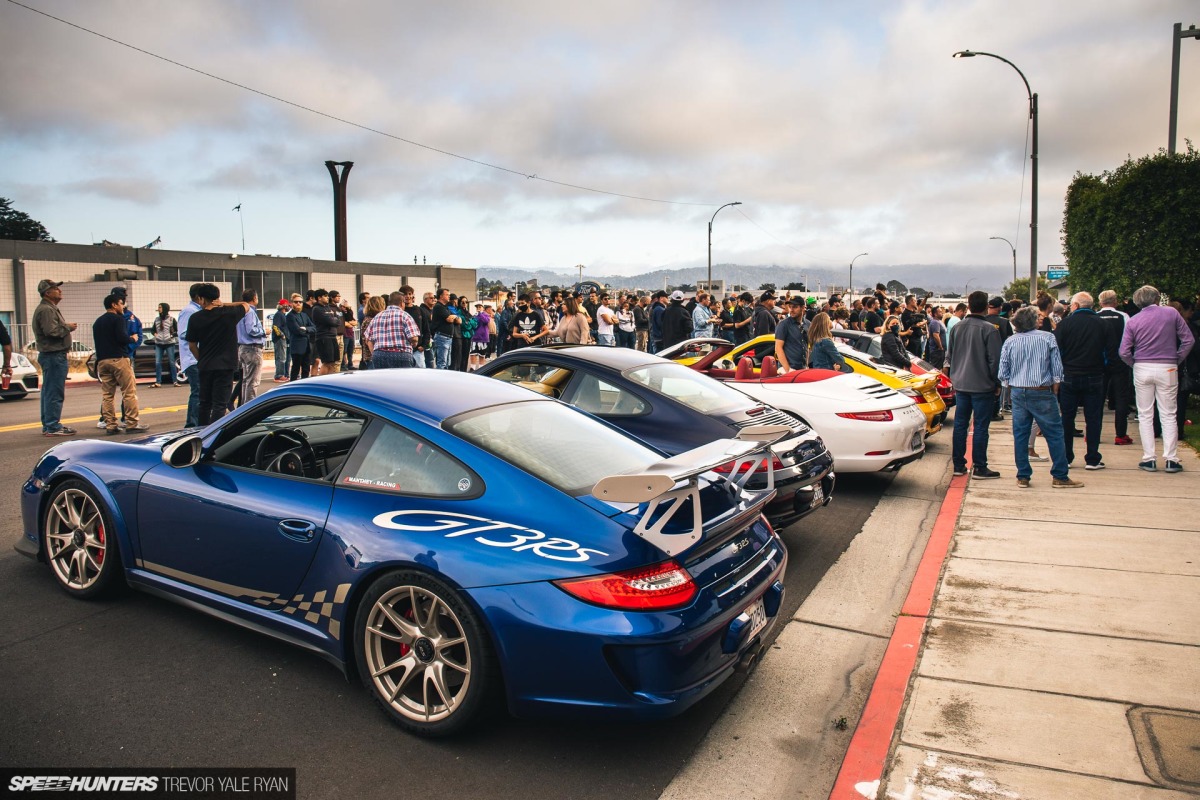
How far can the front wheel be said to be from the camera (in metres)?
3.15

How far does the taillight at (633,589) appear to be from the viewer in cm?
298

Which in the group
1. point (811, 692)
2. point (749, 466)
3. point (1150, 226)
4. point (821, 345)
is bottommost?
point (811, 692)

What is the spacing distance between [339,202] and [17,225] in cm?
5403

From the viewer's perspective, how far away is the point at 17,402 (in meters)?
15.5

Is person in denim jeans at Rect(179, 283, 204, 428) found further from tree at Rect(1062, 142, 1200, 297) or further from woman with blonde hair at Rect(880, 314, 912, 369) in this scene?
tree at Rect(1062, 142, 1200, 297)

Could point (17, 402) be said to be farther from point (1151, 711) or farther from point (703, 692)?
point (1151, 711)

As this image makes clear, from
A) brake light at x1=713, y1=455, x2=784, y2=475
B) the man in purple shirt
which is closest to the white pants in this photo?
the man in purple shirt

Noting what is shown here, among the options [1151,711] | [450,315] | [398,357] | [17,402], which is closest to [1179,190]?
[450,315]

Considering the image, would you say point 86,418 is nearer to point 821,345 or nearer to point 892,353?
point 821,345

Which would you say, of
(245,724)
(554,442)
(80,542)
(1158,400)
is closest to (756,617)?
(554,442)

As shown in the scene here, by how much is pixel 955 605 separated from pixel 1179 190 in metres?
17.8

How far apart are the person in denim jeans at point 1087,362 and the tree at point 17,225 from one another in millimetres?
84039

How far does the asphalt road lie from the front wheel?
0.14 m

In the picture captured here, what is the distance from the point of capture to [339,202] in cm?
3809
